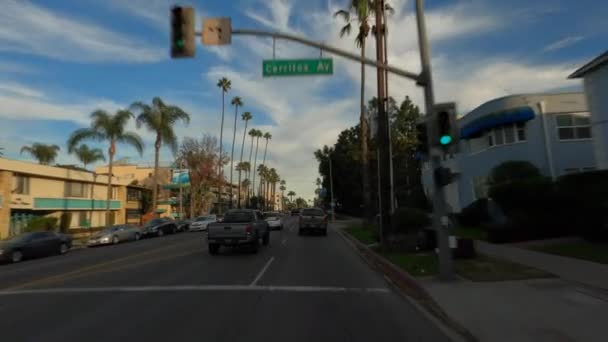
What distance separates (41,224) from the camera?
3234 cm

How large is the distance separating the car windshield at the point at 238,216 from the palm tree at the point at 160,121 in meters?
A: 28.1

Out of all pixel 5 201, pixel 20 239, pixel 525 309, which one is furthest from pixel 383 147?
pixel 5 201

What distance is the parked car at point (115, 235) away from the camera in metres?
27.9

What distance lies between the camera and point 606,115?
16969 millimetres

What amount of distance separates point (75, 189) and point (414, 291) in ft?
129

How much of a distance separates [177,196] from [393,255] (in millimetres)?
55394

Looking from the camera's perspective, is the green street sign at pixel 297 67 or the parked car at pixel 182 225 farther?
the parked car at pixel 182 225

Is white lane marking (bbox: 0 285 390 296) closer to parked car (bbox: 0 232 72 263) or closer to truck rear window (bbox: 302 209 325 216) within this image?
parked car (bbox: 0 232 72 263)

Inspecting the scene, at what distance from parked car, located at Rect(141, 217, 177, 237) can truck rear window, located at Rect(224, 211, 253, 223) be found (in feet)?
57.5

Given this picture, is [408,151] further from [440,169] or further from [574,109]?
[440,169]

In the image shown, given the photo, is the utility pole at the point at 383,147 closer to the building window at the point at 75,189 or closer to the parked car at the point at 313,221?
the parked car at the point at 313,221

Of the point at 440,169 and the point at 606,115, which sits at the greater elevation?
the point at 606,115

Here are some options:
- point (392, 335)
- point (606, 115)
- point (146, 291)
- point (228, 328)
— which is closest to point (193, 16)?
point (146, 291)

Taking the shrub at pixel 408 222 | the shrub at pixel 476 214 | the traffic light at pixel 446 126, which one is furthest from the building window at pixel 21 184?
the traffic light at pixel 446 126
